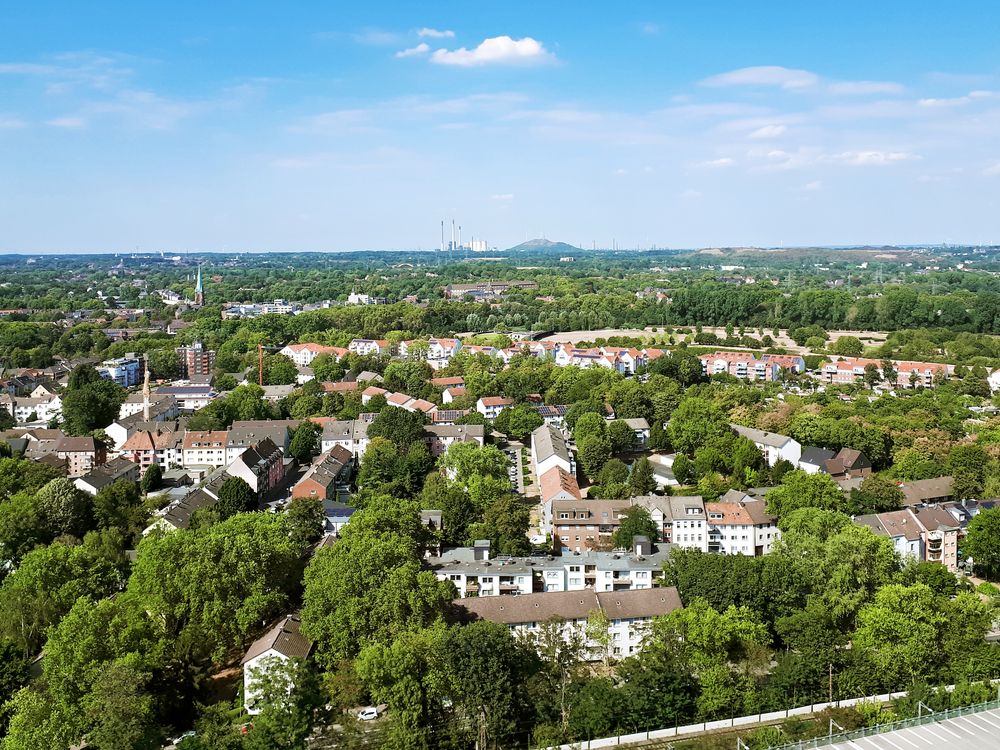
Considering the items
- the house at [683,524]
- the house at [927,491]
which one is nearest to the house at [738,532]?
the house at [683,524]

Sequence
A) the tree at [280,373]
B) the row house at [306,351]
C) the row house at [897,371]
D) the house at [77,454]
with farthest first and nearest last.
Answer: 1. the row house at [306,351]
2. the tree at [280,373]
3. the row house at [897,371]
4. the house at [77,454]

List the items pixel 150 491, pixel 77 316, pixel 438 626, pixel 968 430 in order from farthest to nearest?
Answer: pixel 77 316
pixel 968 430
pixel 150 491
pixel 438 626

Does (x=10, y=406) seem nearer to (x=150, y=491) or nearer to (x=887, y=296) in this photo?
(x=150, y=491)

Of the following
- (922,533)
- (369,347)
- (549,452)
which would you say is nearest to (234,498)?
(549,452)

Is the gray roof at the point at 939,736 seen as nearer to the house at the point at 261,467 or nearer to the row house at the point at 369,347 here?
the house at the point at 261,467

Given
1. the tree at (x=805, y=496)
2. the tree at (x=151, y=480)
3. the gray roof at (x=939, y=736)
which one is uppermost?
the tree at (x=805, y=496)

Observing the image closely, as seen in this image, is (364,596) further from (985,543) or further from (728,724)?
(985,543)

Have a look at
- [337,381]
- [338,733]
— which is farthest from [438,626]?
[337,381]
